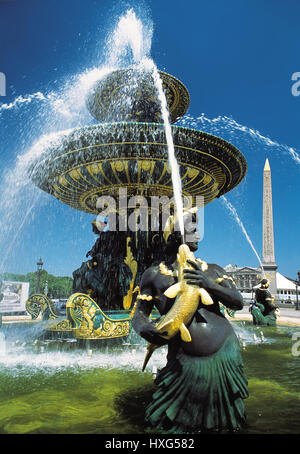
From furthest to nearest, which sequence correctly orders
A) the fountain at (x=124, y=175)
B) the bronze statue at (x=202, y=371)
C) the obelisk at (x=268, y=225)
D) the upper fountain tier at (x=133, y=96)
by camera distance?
the obelisk at (x=268, y=225) → the upper fountain tier at (x=133, y=96) → the fountain at (x=124, y=175) → the bronze statue at (x=202, y=371)

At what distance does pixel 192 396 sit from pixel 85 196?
684cm

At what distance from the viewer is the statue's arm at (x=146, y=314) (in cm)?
263

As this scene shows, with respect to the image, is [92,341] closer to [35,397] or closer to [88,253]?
[88,253]

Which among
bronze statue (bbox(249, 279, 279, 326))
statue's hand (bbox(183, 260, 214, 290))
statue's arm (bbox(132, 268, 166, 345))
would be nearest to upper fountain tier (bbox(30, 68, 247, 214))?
bronze statue (bbox(249, 279, 279, 326))

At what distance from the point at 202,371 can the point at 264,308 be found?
362 inches

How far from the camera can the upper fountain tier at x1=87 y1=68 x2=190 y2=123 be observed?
888cm

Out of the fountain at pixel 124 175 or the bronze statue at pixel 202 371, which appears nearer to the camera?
the bronze statue at pixel 202 371

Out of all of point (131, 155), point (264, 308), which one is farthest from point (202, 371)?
point (264, 308)

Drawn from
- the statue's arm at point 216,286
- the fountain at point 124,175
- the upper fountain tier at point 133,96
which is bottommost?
the statue's arm at point 216,286

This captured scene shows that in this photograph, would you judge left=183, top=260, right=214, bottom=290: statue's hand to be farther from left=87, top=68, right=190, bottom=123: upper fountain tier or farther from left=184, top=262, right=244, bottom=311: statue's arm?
left=87, top=68, right=190, bottom=123: upper fountain tier

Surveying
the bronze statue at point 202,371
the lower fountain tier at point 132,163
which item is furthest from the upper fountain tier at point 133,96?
the bronze statue at point 202,371

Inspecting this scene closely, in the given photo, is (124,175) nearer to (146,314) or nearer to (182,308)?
(146,314)

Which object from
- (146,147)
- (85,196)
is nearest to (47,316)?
(85,196)

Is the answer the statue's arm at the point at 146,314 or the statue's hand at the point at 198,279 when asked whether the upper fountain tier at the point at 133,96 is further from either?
the statue's hand at the point at 198,279
